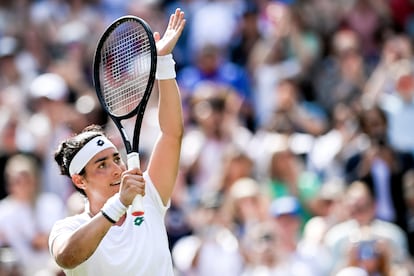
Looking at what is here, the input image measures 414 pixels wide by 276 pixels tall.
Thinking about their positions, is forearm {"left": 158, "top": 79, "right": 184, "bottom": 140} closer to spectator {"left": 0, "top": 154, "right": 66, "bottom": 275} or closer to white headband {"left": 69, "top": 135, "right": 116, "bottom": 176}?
white headband {"left": 69, "top": 135, "right": 116, "bottom": 176}

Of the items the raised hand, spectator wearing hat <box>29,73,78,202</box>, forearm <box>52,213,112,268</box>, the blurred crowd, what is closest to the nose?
forearm <box>52,213,112,268</box>

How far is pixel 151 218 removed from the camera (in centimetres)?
651

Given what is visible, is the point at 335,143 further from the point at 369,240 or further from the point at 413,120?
the point at 369,240

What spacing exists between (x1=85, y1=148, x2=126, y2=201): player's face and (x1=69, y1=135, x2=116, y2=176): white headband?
0.08ft

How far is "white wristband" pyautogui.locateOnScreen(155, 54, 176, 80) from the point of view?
6.70 meters

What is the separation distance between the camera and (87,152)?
21.6ft

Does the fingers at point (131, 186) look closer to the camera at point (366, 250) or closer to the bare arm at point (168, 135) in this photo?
the bare arm at point (168, 135)

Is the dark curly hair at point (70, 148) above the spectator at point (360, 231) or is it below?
above

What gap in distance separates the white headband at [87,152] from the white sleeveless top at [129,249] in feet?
0.96

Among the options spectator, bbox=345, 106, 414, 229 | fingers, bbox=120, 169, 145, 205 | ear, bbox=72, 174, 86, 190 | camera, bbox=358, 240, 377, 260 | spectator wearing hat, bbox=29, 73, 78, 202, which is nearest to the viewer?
fingers, bbox=120, 169, 145, 205

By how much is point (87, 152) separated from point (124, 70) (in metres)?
0.61

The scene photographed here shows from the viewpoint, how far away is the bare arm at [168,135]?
6.64 metres

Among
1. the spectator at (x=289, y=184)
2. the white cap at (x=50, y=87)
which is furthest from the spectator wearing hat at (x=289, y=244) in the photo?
the white cap at (x=50, y=87)

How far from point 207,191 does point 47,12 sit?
15.8 feet
